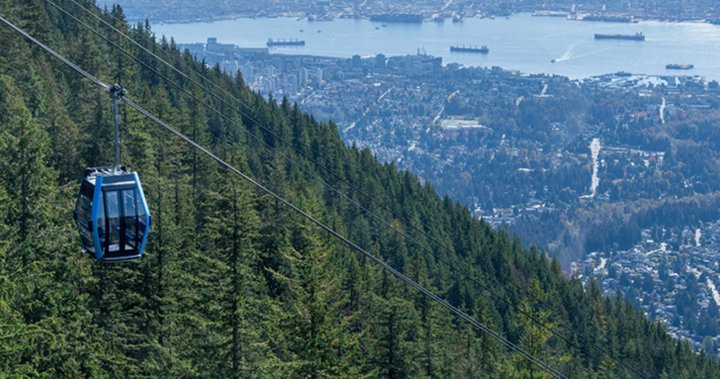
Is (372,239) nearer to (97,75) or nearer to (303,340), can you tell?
(97,75)

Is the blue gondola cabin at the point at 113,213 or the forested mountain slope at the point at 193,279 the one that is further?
the forested mountain slope at the point at 193,279

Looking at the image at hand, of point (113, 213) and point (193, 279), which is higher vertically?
point (113, 213)

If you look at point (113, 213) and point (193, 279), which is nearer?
point (113, 213)

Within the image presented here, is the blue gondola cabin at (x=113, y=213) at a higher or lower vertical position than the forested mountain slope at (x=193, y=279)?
higher

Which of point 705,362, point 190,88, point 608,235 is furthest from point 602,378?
point 608,235
